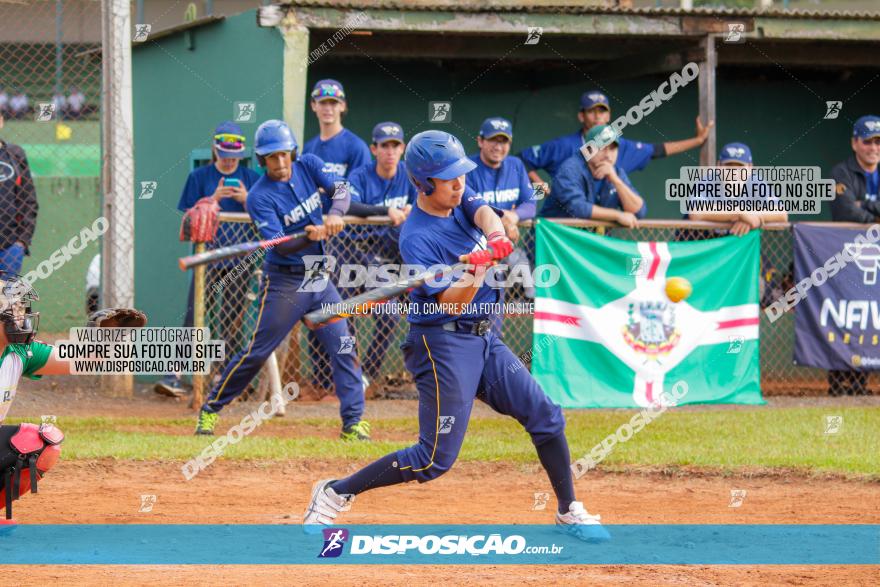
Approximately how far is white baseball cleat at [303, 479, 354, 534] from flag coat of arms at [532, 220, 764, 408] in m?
4.50

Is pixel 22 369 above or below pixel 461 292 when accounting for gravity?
below

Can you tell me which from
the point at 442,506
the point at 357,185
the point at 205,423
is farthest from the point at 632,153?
the point at 442,506

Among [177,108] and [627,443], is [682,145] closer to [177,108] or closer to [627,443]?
[627,443]

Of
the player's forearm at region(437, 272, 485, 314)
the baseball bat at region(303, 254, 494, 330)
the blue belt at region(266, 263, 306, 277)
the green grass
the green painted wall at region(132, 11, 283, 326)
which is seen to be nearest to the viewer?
the player's forearm at region(437, 272, 485, 314)

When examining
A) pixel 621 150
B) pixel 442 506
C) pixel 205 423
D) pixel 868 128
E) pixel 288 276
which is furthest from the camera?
pixel 621 150

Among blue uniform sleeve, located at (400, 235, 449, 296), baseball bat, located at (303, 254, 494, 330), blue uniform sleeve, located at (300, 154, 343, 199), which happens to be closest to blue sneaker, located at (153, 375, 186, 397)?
blue uniform sleeve, located at (300, 154, 343, 199)

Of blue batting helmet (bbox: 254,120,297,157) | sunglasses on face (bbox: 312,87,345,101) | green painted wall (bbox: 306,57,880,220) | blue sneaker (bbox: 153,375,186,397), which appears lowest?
blue sneaker (bbox: 153,375,186,397)

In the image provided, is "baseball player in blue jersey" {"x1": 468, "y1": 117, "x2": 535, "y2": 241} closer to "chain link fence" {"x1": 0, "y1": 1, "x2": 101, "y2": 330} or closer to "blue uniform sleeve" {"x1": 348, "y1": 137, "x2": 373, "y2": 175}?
"blue uniform sleeve" {"x1": 348, "y1": 137, "x2": 373, "y2": 175}

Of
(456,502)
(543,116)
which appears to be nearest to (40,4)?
(543,116)

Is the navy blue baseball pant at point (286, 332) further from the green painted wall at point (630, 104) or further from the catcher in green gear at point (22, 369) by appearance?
the green painted wall at point (630, 104)

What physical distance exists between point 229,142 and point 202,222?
2.96 feet

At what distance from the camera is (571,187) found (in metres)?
11.0

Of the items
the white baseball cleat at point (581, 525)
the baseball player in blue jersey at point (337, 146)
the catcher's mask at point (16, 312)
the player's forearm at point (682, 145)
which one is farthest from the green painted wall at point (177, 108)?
the white baseball cleat at point (581, 525)

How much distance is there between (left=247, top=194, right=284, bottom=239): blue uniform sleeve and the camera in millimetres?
8945
